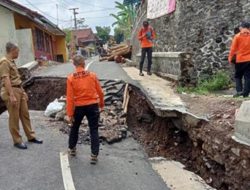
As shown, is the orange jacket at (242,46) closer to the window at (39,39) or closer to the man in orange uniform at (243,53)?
the man in orange uniform at (243,53)

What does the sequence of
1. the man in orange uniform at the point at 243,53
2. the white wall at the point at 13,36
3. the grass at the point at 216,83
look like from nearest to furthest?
the man in orange uniform at the point at 243,53
the grass at the point at 216,83
the white wall at the point at 13,36

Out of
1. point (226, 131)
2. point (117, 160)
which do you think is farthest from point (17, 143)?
point (226, 131)

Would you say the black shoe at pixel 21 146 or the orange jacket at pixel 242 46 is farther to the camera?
the orange jacket at pixel 242 46

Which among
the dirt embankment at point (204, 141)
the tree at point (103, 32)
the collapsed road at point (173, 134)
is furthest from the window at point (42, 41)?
the tree at point (103, 32)

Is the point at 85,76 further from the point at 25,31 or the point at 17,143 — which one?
the point at 25,31

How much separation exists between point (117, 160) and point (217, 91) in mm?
6839

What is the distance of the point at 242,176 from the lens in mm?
6320

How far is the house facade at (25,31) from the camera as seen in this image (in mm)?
22281

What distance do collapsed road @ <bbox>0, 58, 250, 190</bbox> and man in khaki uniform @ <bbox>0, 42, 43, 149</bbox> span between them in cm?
135

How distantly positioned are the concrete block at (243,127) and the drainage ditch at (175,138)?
101mm

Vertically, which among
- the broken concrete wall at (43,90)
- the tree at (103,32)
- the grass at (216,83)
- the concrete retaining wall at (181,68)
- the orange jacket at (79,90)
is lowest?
the tree at (103,32)

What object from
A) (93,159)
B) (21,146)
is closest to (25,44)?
(21,146)

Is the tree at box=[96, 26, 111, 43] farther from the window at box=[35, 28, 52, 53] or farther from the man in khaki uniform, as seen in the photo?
the man in khaki uniform

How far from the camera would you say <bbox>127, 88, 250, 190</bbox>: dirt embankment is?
657cm
